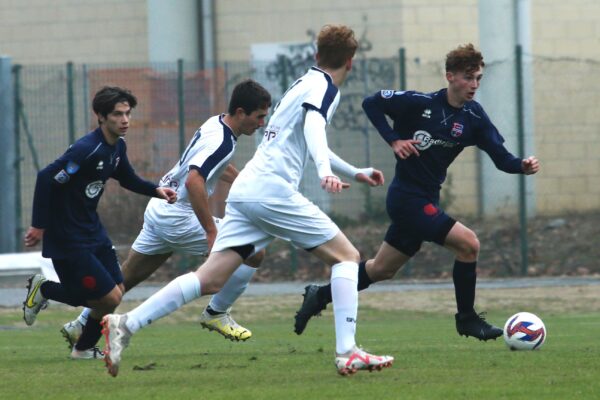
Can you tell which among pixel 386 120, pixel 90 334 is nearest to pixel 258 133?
pixel 386 120

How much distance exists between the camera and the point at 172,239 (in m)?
10.5

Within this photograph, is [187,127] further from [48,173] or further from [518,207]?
[48,173]

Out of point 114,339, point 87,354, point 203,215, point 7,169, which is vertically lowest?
point 87,354

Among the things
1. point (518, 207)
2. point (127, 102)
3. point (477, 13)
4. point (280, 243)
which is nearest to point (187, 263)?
point (280, 243)

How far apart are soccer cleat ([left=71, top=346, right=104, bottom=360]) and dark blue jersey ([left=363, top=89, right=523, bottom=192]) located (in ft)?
8.39

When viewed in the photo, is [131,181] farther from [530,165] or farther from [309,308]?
[530,165]

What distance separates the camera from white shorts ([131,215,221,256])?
10438 mm

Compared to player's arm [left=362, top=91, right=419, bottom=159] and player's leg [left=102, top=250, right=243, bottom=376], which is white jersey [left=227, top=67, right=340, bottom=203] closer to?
player's leg [left=102, top=250, right=243, bottom=376]

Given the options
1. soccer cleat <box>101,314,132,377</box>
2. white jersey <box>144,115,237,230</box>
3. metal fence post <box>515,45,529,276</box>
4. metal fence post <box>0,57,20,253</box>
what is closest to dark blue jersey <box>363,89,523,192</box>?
Answer: white jersey <box>144,115,237,230</box>

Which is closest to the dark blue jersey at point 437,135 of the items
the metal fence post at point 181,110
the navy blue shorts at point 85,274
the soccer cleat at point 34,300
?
the navy blue shorts at point 85,274

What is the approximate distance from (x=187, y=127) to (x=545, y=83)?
5380mm

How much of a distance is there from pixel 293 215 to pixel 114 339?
50.8 inches

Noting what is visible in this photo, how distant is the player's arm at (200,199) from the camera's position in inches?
387

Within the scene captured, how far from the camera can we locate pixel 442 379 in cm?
759
